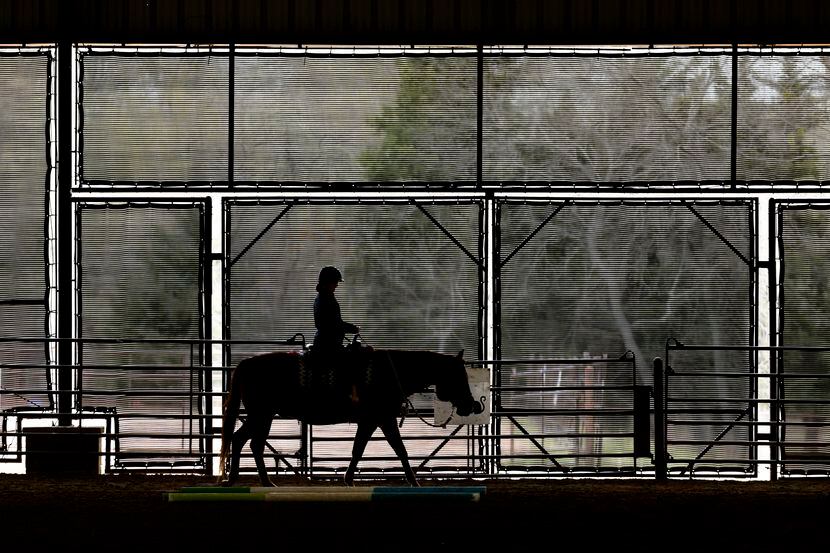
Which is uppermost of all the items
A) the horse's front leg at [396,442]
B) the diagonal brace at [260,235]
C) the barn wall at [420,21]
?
the barn wall at [420,21]

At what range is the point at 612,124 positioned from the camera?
1627 centimetres

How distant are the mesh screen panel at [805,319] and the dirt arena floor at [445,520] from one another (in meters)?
2.82

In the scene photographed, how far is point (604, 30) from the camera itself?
16234 mm

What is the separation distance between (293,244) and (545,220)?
2.87m

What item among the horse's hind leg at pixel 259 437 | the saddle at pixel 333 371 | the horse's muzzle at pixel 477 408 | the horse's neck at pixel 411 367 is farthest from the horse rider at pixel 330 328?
the horse's muzzle at pixel 477 408

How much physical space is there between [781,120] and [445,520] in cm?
794

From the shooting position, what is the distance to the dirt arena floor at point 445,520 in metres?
9.03

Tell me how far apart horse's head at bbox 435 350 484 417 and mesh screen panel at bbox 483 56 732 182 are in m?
4.07

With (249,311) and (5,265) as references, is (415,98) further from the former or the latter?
(5,265)

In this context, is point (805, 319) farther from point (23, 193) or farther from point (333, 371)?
point (23, 193)

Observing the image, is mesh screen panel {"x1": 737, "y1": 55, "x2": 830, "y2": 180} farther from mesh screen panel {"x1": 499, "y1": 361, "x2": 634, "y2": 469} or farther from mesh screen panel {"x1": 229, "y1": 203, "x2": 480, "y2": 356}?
mesh screen panel {"x1": 229, "y1": 203, "x2": 480, "y2": 356}

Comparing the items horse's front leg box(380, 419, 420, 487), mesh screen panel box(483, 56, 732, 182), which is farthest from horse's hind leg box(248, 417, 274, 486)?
mesh screen panel box(483, 56, 732, 182)

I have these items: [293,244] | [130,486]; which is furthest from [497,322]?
[130,486]

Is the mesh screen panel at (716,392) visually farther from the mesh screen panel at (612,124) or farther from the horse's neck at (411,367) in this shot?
the horse's neck at (411,367)
